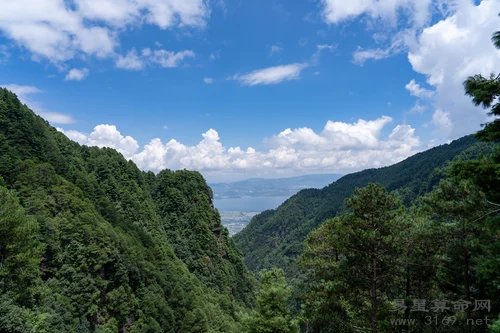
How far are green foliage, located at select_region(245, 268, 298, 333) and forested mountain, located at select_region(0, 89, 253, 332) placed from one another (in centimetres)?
1453

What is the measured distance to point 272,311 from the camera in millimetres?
17938

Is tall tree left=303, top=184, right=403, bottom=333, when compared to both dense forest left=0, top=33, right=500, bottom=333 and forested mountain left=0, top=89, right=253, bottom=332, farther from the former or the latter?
forested mountain left=0, top=89, right=253, bottom=332

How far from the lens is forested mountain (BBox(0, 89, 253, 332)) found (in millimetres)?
26844

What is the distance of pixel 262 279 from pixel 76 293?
3041 cm

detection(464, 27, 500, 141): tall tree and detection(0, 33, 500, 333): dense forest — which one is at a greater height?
detection(464, 27, 500, 141): tall tree

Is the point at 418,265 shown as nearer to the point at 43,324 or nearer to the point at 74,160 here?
the point at 43,324

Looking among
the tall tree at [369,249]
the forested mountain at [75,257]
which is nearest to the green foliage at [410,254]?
the tall tree at [369,249]

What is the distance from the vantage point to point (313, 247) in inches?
959

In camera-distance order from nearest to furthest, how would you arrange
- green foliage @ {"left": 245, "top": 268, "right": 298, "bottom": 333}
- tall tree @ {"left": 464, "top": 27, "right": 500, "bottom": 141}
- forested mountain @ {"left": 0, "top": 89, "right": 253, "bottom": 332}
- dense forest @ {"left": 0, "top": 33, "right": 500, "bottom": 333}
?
1. tall tree @ {"left": 464, "top": 27, "right": 500, "bottom": 141}
2. dense forest @ {"left": 0, "top": 33, "right": 500, "bottom": 333}
3. green foliage @ {"left": 245, "top": 268, "right": 298, "bottom": 333}
4. forested mountain @ {"left": 0, "top": 89, "right": 253, "bottom": 332}

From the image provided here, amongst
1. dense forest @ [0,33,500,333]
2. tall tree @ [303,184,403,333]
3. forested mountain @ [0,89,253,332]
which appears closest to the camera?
dense forest @ [0,33,500,333]

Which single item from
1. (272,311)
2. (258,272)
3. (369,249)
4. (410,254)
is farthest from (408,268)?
(258,272)

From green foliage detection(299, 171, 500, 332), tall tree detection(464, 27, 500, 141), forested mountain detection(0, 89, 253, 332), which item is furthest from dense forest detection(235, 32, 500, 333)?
forested mountain detection(0, 89, 253, 332)

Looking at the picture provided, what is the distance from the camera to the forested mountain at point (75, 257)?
26.8 meters

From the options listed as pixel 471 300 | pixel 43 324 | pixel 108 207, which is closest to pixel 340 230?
pixel 471 300
